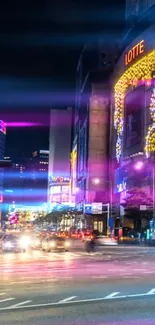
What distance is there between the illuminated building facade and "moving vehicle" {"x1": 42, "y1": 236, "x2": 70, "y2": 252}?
93.6 ft

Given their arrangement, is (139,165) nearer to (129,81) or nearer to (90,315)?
(129,81)

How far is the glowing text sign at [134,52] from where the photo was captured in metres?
82.9

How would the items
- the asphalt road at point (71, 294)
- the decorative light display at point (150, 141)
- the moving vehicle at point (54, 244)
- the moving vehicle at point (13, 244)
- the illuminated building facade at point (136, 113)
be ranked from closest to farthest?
the asphalt road at point (71, 294) < the moving vehicle at point (54, 244) < the moving vehicle at point (13, 244) < the decorative light display at point (150, 141) < the illuminated building facade at point (136, 113)

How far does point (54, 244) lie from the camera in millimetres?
43375

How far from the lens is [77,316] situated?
33.5ft

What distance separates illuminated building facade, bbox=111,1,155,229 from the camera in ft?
249

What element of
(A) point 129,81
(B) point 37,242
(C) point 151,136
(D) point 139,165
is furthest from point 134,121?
(B) point 37,242

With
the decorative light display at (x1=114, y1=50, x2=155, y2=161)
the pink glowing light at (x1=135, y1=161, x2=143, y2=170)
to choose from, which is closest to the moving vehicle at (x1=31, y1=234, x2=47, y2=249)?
the pink glowing light at (x1=135, y1=161, x2=143, y2=170)

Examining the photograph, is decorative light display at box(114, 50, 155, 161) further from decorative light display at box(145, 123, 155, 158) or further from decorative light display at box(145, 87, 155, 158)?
decorative light display at box(145, 123, 155, 158)

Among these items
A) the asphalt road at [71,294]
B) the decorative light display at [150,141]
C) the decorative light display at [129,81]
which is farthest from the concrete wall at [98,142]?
the asphalt road at [71,294]

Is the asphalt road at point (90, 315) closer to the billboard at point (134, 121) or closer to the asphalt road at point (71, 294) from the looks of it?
the asphalt road at point (71, 294)

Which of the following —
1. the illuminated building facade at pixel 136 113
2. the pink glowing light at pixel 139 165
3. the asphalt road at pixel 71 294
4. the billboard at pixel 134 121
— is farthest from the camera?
the billboard at pixel 134 121

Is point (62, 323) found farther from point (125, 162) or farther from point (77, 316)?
point (125, 162)

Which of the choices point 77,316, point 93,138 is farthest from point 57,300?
point 93,138
